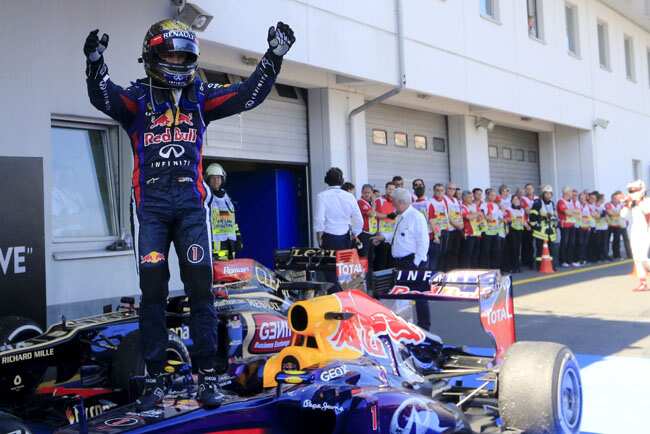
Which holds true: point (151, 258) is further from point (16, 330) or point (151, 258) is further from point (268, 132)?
point (268, 132)

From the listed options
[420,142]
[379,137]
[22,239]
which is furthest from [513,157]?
[22,239]

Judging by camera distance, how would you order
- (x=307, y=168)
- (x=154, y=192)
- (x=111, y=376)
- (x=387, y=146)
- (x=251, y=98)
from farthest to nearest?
(x=387, y=146) → (x=307, y=168) → (x=111, y=376) → (x=251, y=98) → (x=154, y=192)

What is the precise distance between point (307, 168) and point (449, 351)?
7.85 m

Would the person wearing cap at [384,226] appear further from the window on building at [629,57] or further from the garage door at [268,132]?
the window on building at [629,57]

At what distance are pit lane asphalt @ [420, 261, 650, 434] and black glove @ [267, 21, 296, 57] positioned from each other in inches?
122

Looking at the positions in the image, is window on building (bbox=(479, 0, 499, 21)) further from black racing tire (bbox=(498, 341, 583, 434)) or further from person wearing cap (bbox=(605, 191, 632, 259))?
black racing tire (bbox=(498, 341, 583, 434))

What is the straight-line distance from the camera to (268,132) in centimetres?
1168

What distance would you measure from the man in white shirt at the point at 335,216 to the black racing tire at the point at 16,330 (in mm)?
4652

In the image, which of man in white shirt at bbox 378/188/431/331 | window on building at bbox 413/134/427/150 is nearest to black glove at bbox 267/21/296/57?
man in white shirt at bbox 378/188/431/331

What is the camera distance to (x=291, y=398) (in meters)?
3.05

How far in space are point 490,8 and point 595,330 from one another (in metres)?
10.9

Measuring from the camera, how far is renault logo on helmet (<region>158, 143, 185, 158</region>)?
3699 mm

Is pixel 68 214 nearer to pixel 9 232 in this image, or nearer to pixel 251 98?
pixel 9 232

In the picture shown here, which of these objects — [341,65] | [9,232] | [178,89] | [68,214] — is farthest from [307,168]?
[178,89]
